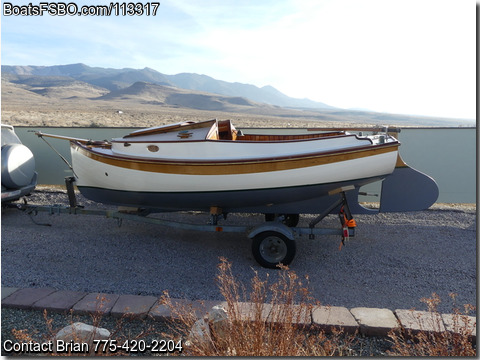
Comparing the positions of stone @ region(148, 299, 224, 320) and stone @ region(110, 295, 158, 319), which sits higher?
stone @ region(148, 299, 224, 320)

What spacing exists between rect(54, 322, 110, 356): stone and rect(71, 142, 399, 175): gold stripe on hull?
2142mm

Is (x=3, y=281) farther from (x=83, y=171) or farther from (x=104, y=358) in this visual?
(x=104, y=358)

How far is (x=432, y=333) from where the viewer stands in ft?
8.62

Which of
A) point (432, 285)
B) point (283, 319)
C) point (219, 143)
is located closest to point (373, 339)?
point (283, 319)

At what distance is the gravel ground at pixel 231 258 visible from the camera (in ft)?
11.9

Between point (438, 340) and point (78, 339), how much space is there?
255 cm

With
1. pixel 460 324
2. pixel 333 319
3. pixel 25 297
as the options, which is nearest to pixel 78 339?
pixel 25 297

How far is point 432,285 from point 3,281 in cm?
461

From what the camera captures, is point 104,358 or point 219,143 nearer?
point 104,358

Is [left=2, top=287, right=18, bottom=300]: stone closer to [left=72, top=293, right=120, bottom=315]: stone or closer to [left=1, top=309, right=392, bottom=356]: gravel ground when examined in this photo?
[left=1, top=309, right=392, bottom=356]: gravel ground

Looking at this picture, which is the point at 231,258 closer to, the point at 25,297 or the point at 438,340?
the point at 25,297

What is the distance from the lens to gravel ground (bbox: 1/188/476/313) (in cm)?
363

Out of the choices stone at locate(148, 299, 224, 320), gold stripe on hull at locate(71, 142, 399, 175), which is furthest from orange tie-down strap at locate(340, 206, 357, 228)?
stone at locate(148, 299, 224, 320)

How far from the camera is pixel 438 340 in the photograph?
2.53 metres
